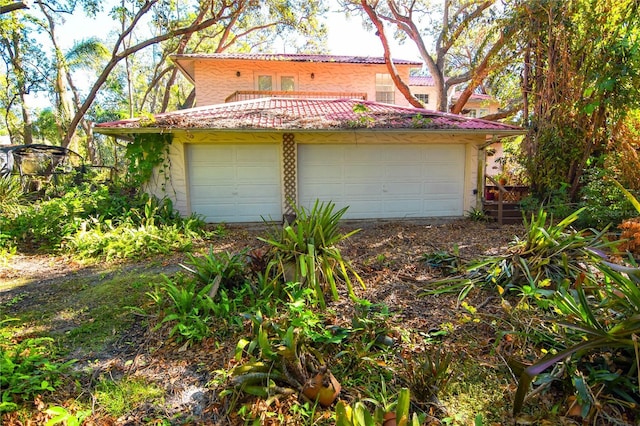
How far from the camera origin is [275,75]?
1523cm

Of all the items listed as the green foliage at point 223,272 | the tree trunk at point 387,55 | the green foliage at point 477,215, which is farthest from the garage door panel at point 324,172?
the tree trunk at point 387,55

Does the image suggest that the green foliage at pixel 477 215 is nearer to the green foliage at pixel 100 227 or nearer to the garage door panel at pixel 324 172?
the garage door panel at pixel 324 172

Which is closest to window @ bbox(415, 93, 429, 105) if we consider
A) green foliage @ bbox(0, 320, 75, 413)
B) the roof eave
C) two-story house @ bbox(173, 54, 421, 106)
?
two-story house @ bbox(173, 54, 421, 106)

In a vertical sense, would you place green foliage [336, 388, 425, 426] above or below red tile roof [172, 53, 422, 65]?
below

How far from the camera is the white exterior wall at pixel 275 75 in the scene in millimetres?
14883

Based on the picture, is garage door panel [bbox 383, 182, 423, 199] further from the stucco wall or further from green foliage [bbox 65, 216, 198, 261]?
green foliage [bbox 65, 216, 198, 261]

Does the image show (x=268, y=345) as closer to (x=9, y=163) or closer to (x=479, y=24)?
(x=9, y=163)

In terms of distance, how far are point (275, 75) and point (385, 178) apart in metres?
8.16

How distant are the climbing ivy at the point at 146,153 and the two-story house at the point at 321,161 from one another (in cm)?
18

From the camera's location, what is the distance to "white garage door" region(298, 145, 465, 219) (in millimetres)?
9828

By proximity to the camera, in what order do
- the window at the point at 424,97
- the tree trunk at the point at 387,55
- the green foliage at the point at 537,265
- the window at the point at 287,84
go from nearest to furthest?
the green foliage at the point at 537,265 → the tree trunk at the point at 387,55 → the window at the point at 287,84 → the window at the point at 424,97

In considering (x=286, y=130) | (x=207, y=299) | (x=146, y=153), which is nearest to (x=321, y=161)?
(x=286, y=130)

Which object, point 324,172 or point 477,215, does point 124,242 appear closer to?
point 324,172

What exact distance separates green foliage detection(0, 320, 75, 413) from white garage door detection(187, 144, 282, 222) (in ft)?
21.0
